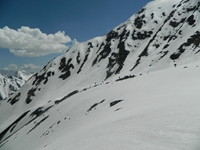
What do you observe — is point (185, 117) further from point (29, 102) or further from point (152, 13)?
point (152, 13)

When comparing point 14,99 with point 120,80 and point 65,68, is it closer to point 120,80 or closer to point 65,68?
point 65,68

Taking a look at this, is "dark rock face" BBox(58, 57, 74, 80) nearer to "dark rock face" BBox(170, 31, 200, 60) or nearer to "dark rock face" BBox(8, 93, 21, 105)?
"dark rock face" BBox(8, 93, 21, 105)

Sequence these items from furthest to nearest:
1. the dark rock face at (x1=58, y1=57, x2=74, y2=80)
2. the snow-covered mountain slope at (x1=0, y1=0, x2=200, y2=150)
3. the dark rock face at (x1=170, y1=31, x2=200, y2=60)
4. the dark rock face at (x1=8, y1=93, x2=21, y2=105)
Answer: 1. the dark rock face at (x1=58, y1=57, x2=74, y2=80)
2. the dark rock face at (x1=8, y1=93, x2=21, y2=105)
3. the dark rock face at (x1=170, y1=31, x2=200, y2=60)
4. the snow-covered mountain slope at (x1=0, y1=0, x2=200, y2=150)

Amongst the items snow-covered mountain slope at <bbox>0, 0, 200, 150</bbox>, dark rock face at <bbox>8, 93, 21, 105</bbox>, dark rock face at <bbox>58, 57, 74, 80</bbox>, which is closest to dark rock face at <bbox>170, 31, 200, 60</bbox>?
snow-covered mountain slope at <bbox>0, 0, 200, 150</bbox>

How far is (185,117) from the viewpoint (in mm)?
6770

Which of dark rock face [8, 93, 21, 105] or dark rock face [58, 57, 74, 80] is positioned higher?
dark rock face [58, 57, 74, 80]

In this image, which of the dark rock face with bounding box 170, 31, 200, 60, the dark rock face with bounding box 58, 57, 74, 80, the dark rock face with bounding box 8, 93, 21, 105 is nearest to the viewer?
the dark rock face with bounding box 170, 31, 200, 60

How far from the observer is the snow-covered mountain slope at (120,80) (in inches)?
260

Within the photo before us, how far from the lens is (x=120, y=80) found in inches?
1430

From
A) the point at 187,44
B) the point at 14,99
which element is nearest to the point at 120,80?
the point at 187,44

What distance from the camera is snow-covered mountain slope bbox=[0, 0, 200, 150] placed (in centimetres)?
661

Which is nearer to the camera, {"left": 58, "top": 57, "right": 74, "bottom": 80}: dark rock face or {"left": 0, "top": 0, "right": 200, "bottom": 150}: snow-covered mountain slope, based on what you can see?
{"left": 0, "top": 0, "right": 200, "bottom": 150}: snow-covered mountain slope

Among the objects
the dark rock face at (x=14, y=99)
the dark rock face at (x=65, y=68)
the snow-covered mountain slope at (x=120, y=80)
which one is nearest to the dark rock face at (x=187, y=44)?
the snow-covered mountain slope at (x=120, y=80)

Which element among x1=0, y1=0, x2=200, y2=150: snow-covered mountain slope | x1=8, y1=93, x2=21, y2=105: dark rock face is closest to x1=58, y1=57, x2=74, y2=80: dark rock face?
x1=0, y1=0, x2=200, y2=150: snow-covered mountain slope
